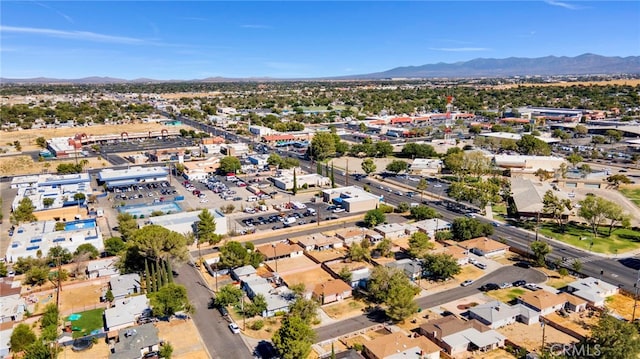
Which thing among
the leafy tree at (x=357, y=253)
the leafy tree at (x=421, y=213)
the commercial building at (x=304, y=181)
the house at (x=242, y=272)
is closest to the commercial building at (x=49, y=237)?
the house at (x=242, y=272)

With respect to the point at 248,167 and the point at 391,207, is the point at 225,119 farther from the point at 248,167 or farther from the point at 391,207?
the point at 391,207

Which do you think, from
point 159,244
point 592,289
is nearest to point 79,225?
point 159,244

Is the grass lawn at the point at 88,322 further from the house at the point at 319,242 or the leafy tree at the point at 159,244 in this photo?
the house at the point at 319,242

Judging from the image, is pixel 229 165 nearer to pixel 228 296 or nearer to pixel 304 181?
pixel 304 181

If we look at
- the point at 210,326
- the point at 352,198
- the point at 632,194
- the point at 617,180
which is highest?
the point at 352,198

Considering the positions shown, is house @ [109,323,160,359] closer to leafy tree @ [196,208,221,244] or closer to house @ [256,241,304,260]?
house @ [256,241,304,260]
